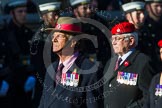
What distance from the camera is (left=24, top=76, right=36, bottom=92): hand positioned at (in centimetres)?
870

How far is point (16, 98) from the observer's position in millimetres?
8922

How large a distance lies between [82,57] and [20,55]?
10.2 feet

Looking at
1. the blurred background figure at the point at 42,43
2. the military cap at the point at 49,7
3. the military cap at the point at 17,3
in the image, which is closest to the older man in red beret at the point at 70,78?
the blurred background figure at the point at 42,43

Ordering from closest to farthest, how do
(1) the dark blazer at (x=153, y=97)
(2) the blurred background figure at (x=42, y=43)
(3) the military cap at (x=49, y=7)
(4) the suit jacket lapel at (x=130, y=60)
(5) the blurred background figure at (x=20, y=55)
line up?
(1) the dark blazer at (x=153, y=97) < (4) the suit jacket lapel at (x=130, y=60) < (2) the blurred background figure at (x=42, y=43) < (5) the blurred background figure at (x=20, y=55) < (3) the military cap at (x=49, y=7)

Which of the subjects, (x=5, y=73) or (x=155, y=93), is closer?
(x=155, y=93)

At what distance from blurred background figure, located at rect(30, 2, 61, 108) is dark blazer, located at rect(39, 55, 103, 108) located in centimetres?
137

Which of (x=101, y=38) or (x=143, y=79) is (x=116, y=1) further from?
(x=143, y=79)

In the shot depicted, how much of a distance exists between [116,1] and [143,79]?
3.73 metres

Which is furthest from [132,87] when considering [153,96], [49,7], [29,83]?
[49,7]

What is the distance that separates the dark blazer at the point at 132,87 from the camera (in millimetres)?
6633

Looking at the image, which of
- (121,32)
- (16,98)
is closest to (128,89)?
(121,32)

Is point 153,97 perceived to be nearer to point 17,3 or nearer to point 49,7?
point 49,7

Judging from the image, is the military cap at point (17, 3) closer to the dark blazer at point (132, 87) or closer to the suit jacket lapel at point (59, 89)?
the dark blazer at point (132, 87)

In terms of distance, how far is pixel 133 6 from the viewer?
9273 millimetres
